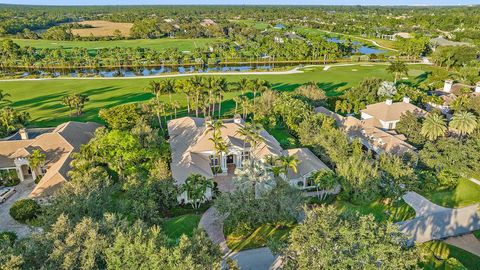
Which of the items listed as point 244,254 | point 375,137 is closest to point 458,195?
point 375,137

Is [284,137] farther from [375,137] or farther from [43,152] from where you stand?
[43,152]

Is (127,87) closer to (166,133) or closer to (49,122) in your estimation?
(49,122)

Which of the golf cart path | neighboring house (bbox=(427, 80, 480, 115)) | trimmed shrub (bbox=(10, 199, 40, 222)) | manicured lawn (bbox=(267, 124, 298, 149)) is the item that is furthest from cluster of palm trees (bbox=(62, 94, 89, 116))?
neighboring house (bbox=(427, 80, 480, 115))

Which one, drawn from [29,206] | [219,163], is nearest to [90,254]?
[29,206]

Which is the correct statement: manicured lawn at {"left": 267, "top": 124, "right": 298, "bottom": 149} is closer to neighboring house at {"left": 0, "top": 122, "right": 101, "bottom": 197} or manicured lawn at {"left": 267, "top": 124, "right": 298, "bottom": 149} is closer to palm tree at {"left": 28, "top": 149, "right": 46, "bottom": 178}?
neighboring house at {"left": 0, "top": 122, "right": 101, "bottom": 197}

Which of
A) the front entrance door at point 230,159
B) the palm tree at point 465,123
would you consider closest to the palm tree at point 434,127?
the palm tree at point 465,123

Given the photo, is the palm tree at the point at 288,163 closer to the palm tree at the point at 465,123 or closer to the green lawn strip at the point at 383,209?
the green lawn strip at the point at 383,209
